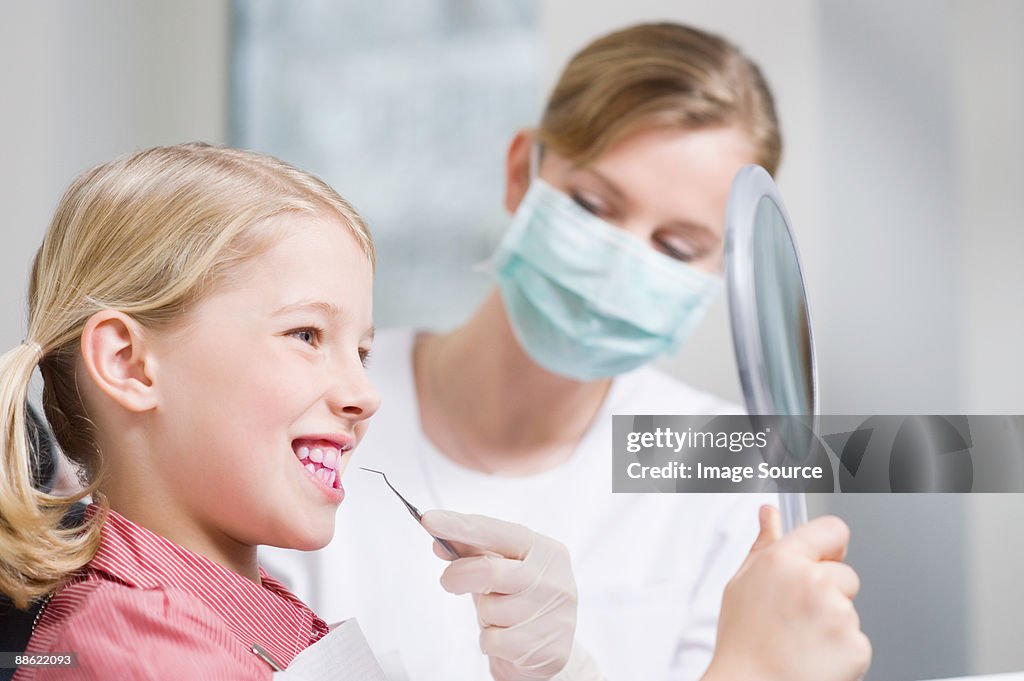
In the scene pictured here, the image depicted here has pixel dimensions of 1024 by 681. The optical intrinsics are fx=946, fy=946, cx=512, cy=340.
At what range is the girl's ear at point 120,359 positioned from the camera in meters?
0.63

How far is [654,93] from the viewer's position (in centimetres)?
116

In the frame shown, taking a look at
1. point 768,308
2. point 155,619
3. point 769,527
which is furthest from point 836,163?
point 155,619

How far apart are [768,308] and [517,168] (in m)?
0.55

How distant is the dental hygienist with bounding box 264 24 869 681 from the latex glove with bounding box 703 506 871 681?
15.0 inches

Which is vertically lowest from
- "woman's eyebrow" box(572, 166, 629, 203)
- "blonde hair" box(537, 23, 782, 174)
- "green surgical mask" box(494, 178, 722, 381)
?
"green surgical mask" box(494, 178, 722, 381)

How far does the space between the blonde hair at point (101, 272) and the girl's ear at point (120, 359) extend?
0.01 meters

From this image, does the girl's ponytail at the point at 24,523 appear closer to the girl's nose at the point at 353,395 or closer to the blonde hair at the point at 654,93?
the girl's nose at the point at 353,395

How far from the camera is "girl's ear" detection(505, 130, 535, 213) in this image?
125 cm

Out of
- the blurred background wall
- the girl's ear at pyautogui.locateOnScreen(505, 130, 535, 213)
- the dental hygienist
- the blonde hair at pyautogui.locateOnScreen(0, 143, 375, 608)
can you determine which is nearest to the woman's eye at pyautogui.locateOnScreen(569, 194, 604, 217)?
the dental hygienist

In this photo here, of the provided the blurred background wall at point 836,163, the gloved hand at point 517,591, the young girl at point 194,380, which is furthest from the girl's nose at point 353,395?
the blurred background wall at point 836,163

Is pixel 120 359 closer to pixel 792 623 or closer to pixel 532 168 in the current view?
pixel 792 623

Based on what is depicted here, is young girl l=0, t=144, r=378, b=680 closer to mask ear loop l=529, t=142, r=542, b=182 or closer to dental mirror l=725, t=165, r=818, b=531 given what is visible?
dental mirror l=725, t=165, r=818, b=531

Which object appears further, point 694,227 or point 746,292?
point 694,227

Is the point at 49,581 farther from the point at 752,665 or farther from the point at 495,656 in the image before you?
the point at 752,665
